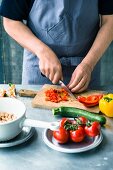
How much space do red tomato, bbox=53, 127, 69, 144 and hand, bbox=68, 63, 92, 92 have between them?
46cm

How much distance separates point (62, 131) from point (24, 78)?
80 cm

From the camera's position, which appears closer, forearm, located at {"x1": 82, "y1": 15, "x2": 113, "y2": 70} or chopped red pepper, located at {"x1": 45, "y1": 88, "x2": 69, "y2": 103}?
chopped red pepper, located at {"x1": 45, "y1": 88, "x2": 69, "y2": 103}

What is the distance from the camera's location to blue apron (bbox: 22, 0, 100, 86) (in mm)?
1747

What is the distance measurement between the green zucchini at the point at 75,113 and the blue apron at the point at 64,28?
0.44 metres

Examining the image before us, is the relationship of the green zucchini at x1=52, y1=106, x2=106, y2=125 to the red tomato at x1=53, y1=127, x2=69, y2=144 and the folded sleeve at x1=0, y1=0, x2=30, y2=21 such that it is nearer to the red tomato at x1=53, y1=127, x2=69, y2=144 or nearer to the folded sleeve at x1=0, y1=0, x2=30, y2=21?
the red tomato at x1=53, y1=127, x2=69, y2=144

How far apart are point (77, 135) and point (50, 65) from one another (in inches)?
20.5

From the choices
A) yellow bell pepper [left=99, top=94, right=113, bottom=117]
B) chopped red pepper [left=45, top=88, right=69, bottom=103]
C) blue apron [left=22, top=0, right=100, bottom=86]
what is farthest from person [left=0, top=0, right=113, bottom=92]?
yellow bell pepper [left=99, top=94, right=113, bottom=117]

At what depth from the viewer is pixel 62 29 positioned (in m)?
1.76

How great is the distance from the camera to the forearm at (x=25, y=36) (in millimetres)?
1665

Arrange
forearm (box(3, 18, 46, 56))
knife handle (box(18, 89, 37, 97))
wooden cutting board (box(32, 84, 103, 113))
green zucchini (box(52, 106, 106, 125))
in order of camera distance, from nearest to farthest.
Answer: green zucchini (box(52, 106, 106, 125)) < wooden cutting board (box(32, 84, 103, 113)) < knife handle (box(18, 89, 37, 97)) < forearm (box(3, 18, 46, 56))

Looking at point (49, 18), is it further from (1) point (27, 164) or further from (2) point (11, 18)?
(1) point (27, 164)

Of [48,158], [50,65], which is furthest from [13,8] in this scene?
[48,158]

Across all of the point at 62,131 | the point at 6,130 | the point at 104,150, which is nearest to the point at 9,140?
the point at 6,130

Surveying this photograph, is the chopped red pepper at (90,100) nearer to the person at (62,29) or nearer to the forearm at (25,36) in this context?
the person at (62,29)
